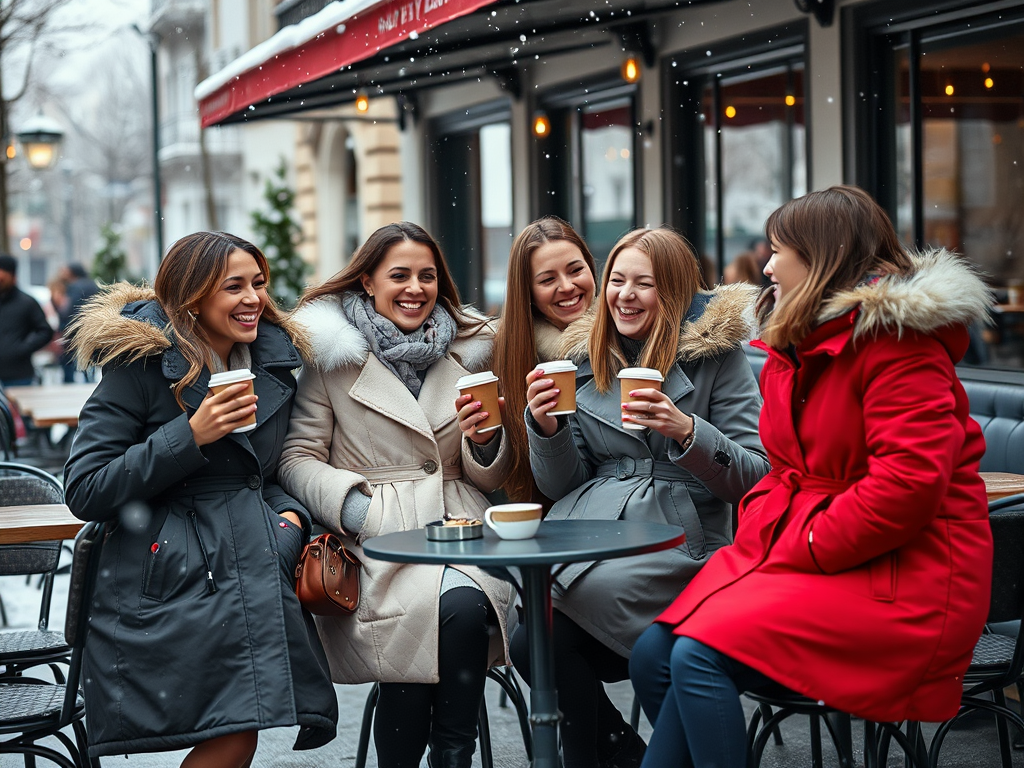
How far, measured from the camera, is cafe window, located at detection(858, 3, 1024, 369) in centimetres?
673

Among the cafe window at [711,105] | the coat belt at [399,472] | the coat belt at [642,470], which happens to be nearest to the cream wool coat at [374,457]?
the coat belt at [399,472]

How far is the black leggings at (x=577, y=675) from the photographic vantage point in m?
3.44

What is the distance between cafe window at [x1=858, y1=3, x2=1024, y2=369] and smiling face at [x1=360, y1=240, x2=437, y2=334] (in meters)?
2.92

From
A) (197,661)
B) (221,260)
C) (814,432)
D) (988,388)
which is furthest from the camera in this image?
(988,388)

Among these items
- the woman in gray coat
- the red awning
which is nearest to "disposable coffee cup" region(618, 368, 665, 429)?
the woman in gray coat

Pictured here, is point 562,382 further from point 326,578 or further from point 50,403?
point 50,403

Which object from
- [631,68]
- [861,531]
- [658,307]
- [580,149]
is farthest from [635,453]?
[580,149]

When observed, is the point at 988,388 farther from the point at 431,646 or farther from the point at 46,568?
the point at 46,568

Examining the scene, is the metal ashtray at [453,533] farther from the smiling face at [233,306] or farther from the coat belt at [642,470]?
the smiling face at [233,306]

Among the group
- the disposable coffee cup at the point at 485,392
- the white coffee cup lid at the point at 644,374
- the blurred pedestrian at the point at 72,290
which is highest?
the blurred pedestrian at the point at 72,290

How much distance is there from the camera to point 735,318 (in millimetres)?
3629

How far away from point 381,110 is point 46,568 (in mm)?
11629

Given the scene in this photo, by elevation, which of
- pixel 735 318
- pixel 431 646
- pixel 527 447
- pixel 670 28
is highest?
pixel 670 28

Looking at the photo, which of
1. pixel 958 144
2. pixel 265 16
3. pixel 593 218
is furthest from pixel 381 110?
pixel 958 144
